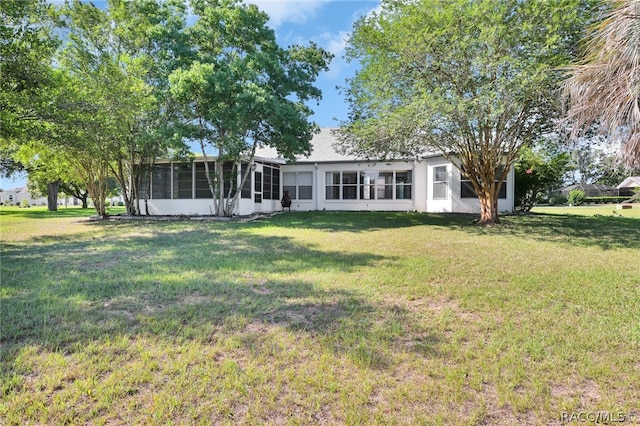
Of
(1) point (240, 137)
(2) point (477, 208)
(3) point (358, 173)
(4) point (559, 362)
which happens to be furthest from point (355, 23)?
(4) point (559, 362)

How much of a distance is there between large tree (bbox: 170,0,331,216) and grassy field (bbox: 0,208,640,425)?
316 inches

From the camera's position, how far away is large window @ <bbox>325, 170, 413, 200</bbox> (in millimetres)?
19281

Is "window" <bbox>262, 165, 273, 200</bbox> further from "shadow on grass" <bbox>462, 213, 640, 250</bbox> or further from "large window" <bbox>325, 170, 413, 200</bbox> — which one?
"shadow on grass" <bbox>462, 213, 640, 250</bbox>

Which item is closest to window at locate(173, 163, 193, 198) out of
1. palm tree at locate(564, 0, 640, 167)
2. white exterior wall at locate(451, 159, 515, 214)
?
white exterior wall at locate(451, 159, 515, 214)

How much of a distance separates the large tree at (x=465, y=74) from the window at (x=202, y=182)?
326 inches

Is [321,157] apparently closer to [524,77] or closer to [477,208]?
[477,208]

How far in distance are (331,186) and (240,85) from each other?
29.8 feet

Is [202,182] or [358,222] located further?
[202,182]

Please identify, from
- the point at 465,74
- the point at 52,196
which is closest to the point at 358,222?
the point at 465,74

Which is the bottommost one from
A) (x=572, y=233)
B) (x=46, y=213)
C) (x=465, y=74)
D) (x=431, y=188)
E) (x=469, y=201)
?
(x=572, y=233)

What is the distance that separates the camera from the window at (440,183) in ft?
57.6

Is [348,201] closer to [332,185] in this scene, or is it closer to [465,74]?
[332,185]

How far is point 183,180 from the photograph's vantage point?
1764cm

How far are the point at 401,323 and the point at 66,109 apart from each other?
970 cm
